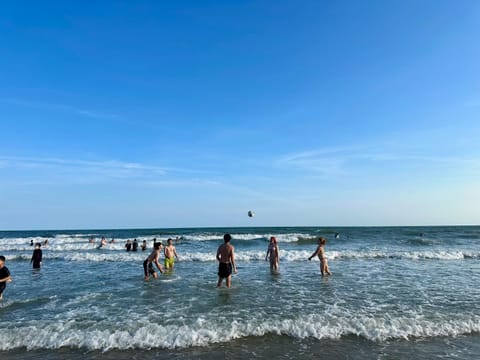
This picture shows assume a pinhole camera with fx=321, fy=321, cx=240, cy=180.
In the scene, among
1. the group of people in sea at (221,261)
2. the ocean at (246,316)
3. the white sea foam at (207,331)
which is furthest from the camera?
the group of people in sea at (221,261)

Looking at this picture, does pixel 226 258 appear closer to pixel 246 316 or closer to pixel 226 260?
pixel 226 260

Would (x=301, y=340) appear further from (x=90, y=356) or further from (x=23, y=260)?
(x=23, y=260)

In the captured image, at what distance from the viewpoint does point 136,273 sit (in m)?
15.0

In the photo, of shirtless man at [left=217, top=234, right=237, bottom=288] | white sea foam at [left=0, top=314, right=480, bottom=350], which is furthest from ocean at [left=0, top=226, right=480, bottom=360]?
shirtless man at [left=217, top=234, right=237, bottom=288]

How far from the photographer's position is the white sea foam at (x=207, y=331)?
625cm

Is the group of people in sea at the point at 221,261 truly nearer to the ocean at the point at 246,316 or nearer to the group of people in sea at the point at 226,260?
the group of people in sea at the point at 226,260

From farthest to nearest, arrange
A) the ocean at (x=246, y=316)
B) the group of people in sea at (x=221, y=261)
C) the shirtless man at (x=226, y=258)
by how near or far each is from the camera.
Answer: the shirtless man at (x=226, y=258)
the group of people in sea at (x=221, y=261)
the ocean at (x=246, y=316)

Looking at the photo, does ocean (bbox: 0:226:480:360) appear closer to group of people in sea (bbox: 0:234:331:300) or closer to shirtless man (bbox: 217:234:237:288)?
group of people in sea (bbox: 0:234:331:300)

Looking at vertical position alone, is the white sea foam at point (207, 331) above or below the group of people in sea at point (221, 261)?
below

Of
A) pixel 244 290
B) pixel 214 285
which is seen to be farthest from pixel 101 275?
pixel 244 290

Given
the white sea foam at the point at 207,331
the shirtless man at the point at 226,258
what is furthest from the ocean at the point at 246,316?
the shirtless man at the point at 226,258

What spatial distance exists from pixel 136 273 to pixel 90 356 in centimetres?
957

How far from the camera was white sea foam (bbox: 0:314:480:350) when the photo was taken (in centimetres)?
625

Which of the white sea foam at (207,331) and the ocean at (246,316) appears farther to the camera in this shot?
the white sea foam at (207,331)
